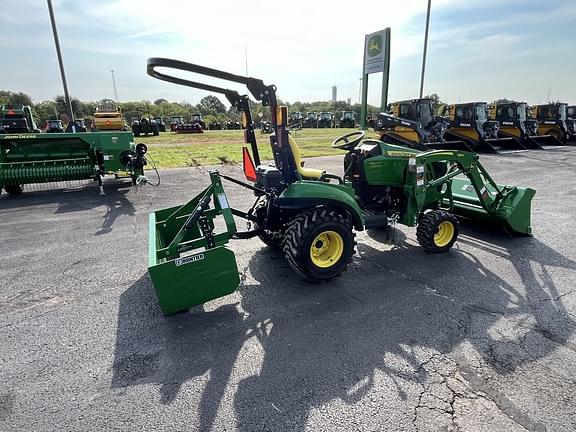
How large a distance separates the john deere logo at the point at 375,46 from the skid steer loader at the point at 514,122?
8244mm

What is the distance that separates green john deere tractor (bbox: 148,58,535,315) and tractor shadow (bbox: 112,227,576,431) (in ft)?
1.00

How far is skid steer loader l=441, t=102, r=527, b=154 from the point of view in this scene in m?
16.5

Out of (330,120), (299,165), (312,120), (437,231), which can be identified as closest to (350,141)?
(299,165)

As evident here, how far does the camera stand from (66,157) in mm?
8453

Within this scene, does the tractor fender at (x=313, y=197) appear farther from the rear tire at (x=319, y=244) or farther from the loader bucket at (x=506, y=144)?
the loader bucket at (x=506, y=144)

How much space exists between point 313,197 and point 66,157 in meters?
7.65

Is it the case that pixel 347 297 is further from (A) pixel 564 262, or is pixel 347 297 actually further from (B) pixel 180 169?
(B) pixel 180 169

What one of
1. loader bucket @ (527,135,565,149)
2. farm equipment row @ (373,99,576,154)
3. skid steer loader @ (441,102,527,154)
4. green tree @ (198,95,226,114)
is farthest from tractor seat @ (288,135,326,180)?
green tree @ (198,95,226,114)

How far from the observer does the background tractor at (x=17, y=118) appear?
12123mm

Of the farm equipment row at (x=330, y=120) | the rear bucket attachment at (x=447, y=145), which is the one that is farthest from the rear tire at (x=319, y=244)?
the farm equipment row at (x=330, y=120)

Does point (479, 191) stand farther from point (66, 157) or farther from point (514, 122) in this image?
point (514, 122)

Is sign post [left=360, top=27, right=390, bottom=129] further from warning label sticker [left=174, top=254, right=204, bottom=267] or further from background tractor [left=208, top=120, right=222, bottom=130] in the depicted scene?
warning label sticker [left=174, top=254, right=204, bottom=267]

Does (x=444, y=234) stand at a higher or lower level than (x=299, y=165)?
lower

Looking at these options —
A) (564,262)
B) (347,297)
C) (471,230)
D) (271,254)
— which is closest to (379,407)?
(347,297)
